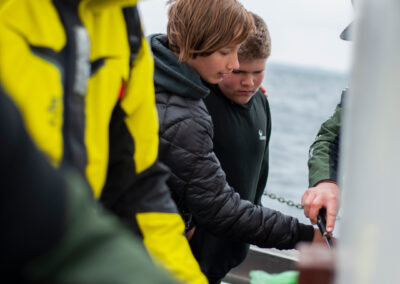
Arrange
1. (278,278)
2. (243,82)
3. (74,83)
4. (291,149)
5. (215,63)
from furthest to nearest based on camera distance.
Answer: (291,149) → (243,82) → (215,63) → (278,278) → (74,83)

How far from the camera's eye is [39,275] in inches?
20.1

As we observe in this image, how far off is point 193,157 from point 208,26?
1.50 feet

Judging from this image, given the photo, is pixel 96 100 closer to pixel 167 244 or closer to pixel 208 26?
pixel 167 244

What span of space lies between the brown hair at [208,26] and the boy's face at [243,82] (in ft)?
1.04

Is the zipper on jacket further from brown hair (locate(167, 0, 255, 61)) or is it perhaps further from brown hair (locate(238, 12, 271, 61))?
brown hair (locate(238, 12, 271, 61))

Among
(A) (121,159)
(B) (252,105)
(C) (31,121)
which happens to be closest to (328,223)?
(B) (252,105)

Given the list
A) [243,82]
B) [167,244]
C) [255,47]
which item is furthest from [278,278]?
[255,47]

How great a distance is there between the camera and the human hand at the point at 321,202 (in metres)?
1.95

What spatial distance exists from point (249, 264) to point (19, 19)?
2.60 metres

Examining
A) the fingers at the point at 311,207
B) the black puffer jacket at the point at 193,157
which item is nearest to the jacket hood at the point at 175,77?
the black puffer jacket at the point at 193,157

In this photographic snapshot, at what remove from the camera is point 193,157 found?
1913mm

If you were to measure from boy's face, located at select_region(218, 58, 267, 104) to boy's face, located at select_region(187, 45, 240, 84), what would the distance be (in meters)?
0.22

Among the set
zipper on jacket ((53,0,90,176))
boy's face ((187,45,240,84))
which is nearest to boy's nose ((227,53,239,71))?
boy's face ((187,45,240,84))

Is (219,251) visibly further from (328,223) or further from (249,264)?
(249,264)
